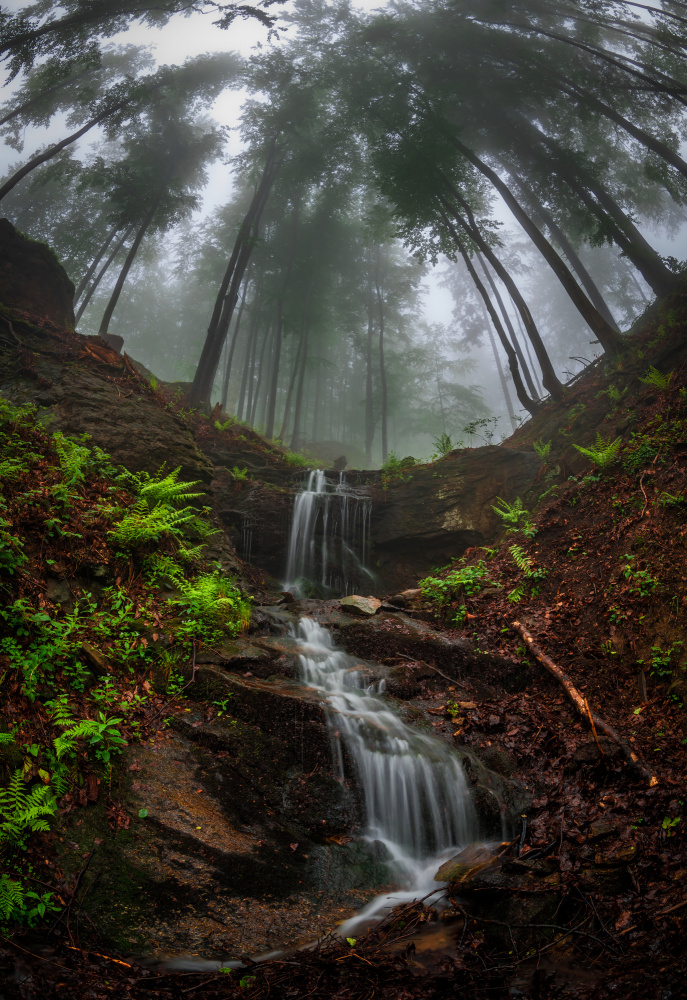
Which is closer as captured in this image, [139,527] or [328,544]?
[139,527]

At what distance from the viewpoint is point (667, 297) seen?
12.8 meters

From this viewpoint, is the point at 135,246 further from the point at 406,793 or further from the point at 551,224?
the point at 406,793

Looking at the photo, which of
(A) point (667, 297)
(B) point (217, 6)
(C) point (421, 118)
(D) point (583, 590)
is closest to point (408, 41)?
(C) point (421, 118)

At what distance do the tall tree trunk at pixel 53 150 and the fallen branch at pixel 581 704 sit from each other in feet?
57.7

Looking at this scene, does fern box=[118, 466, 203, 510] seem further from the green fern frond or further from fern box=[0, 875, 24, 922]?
the green fern frond

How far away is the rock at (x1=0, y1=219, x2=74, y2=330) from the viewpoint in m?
12.4

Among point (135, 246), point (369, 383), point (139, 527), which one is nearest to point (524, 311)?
point (139, 527)

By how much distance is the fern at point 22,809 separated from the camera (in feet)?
8.69

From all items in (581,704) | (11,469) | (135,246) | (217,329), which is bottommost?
(581,704)

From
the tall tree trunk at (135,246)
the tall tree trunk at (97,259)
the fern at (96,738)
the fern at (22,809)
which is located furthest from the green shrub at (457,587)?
the tall tree trunk at (97,259)

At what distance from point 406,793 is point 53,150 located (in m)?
20.8

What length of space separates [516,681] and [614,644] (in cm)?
138

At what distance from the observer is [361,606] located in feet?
27.4

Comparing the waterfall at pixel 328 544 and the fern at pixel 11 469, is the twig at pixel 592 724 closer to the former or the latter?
the fern at pixel 11 469
